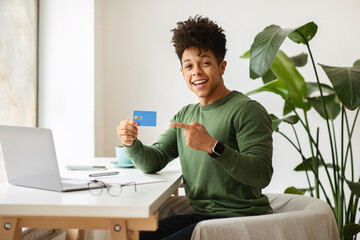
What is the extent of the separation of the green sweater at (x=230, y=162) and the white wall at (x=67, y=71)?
1091mm

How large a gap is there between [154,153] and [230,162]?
0.41 m

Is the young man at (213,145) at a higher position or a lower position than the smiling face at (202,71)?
lower

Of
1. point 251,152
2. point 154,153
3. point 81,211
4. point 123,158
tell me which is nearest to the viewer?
point 81,211

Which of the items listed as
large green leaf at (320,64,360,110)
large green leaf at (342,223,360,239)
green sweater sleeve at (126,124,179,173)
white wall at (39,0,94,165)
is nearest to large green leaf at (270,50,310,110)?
large green leaf at (320,64,360,110)

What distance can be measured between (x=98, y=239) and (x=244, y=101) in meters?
1.59

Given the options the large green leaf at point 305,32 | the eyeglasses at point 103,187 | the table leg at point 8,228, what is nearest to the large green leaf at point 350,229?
the large green leaf at point 305,32

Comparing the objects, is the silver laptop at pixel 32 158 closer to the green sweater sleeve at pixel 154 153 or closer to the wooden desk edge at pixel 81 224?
the wooden desk edge at pixel 81 224

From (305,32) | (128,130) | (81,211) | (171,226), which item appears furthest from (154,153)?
(305,32)

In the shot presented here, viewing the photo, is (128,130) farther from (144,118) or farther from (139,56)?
(139,56)

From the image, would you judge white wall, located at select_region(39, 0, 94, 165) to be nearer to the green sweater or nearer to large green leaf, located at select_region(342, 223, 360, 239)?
the green sweater

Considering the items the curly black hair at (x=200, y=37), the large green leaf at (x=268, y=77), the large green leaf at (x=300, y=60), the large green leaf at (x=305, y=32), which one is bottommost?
the large green leaf at (x=268, y=77)

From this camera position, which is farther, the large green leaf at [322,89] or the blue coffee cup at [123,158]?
the large green leaf at [322,89]

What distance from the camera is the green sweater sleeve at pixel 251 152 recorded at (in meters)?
1.12

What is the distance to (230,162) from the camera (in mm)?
1112
